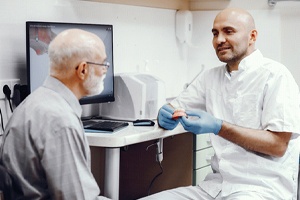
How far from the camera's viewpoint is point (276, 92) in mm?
2238

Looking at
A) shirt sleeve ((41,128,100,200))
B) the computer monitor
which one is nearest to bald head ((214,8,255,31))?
the computer monitor

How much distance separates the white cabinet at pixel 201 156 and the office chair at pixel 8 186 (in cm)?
159

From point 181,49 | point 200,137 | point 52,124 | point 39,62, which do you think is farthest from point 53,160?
point 181,49

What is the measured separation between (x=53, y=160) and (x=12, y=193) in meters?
0.19

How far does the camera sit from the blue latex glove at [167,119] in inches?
95.4

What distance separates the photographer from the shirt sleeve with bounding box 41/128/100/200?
5.07 feet

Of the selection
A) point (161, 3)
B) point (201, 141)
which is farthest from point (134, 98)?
point (161, 3)

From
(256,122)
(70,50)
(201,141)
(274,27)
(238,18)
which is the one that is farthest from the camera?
(274,27)

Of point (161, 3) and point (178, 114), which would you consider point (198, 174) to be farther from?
point (161, 3)

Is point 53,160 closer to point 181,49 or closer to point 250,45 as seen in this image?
point 250,45

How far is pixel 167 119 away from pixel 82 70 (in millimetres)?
826

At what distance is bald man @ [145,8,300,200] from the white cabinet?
0.60 m

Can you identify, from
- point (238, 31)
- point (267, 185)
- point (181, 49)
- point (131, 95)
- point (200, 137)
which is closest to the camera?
point (267, 185)

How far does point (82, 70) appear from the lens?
5.55 feet
